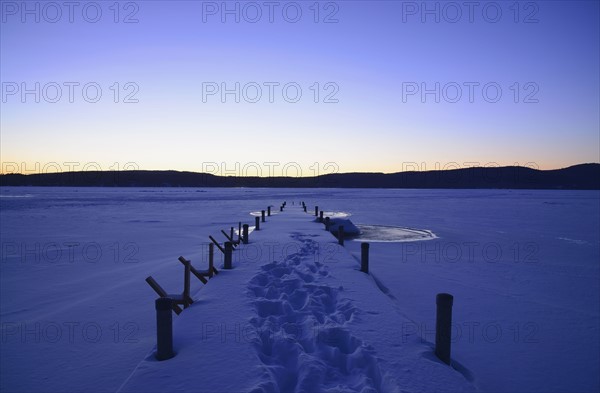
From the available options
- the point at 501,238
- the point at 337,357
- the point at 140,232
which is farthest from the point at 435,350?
the point at 140,232

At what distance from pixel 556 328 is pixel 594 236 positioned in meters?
17.8

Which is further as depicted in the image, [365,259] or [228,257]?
[365,259]

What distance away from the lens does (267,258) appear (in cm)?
1021

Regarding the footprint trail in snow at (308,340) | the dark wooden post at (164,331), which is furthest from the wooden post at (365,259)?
the dark wooden post at (164,331)

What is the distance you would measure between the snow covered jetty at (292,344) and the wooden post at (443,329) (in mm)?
161

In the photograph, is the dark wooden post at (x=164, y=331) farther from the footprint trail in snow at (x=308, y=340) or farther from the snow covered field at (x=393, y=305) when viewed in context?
Result: the footprint trail in snow at (x=308, y=340)

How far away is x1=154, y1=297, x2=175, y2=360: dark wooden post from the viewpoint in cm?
444

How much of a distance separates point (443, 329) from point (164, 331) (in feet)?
12.0

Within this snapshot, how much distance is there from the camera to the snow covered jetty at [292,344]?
13.0 ft

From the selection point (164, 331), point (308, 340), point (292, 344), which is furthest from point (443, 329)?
point (164, 331)

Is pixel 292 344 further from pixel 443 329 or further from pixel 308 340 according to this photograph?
pixel 443 329

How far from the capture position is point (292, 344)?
4852mm

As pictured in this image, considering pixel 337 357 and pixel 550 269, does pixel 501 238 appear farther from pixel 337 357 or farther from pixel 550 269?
pixel 337 357

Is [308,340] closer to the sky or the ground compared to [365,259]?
closer to the ground
